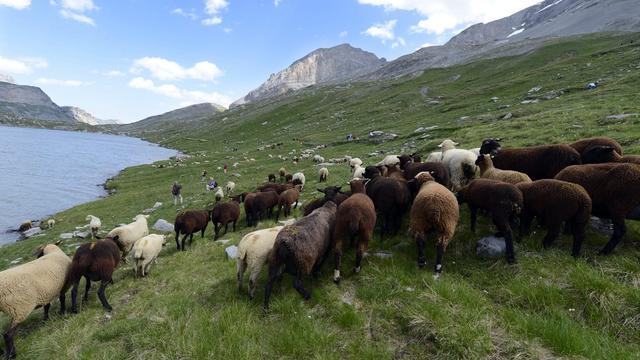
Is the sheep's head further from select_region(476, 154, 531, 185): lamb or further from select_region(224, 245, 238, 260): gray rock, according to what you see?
select_region(224, 245, 238, 260): gray rock

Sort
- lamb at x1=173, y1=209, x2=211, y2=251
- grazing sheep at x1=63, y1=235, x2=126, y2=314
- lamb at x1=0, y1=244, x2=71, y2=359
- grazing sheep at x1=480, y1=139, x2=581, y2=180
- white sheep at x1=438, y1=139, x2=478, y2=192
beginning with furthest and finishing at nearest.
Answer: lamb at x1=173, y1=209, x2=211, y2=251 < white sheep at x1=438, y1=139, x2=478, y2=192 < grazing sheep at x1=480, y1=139, x2=581, y2=180 < grazing sheep at x1=63, y1=235, x2=126, y2=314 < lamb at x1=0, y1=244, x2=71, y2=359

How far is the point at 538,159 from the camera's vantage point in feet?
39.2

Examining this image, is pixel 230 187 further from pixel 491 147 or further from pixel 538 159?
pixel 538 159

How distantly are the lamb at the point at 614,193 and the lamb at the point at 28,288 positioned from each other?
13703 millimetres


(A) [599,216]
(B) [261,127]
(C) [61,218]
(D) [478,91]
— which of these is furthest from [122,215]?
(B) [261,127]

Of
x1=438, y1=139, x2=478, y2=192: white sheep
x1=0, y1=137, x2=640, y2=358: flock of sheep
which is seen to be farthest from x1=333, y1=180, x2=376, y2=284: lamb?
x1=438, y1=139, x2=478, y2=192: white sheep

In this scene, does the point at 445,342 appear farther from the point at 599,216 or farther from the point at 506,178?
the point at 506,178

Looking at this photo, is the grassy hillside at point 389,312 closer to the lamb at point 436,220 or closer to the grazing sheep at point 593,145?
the lamb at point 436,220

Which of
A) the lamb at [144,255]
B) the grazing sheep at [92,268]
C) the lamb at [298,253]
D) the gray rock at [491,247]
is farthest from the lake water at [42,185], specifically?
the gray rock at [491,247]

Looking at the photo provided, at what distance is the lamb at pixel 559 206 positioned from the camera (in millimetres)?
7906

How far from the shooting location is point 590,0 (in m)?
179

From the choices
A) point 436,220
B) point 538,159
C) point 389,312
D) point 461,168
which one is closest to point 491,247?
point 436,220

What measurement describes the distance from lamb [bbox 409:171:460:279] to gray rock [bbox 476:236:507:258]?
0.85 metres

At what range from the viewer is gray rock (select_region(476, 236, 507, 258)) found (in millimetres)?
8509
